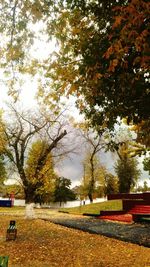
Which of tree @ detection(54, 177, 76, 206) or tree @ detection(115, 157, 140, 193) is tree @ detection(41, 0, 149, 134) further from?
tree @ detection(54, 177, 76, 206)

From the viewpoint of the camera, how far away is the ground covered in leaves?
453 inches

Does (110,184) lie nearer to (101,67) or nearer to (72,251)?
(72,251)

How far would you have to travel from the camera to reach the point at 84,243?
15266 mm

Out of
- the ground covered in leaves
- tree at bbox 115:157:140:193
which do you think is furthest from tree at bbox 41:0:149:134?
tree at bbox 115:157:140:193

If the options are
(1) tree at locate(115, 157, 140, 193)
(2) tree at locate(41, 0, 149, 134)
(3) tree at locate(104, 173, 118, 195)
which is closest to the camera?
(2) tree at locate(41, 0, 149, 134)

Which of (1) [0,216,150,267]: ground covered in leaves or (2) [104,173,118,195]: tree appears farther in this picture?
(2) [104,173,118,195]: tree

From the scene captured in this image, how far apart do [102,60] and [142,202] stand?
81.1ft

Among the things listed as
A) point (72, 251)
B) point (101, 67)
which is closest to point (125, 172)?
point (72, 251)

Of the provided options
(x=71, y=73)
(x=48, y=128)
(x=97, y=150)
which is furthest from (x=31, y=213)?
(x=97, y=150)

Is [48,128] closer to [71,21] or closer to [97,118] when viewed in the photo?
[97,118]

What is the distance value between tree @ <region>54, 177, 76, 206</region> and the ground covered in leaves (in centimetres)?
5699

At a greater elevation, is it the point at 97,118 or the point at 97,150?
the point at 97,150

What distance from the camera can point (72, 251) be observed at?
13492mm

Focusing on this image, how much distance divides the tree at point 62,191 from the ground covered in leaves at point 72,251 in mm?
56991
